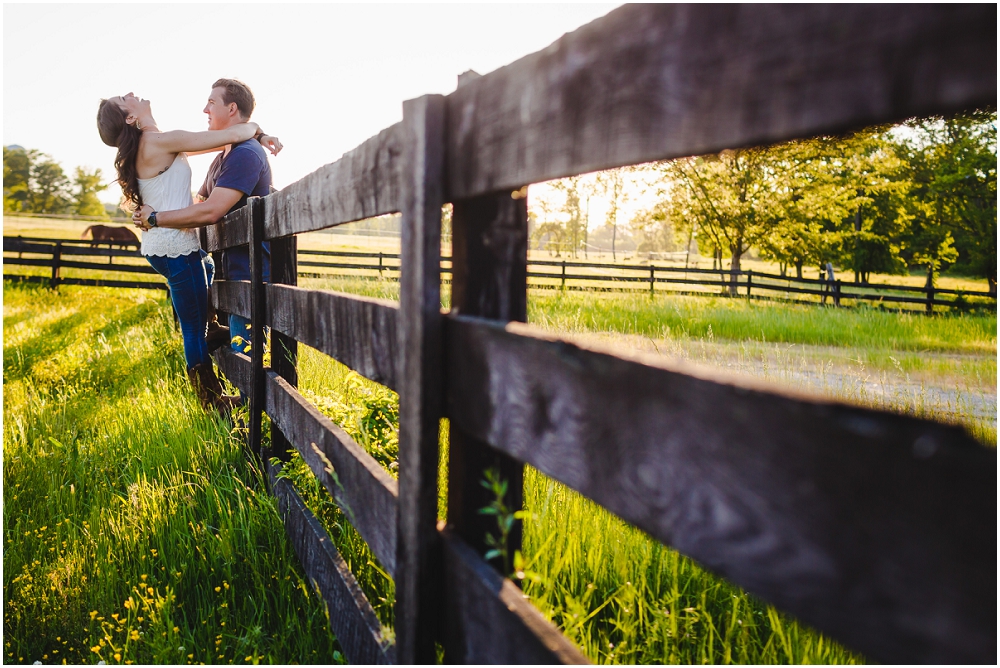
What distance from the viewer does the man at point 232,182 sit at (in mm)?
4277

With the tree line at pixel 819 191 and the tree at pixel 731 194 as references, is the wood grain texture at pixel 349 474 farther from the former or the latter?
the tree at pixel 731 194

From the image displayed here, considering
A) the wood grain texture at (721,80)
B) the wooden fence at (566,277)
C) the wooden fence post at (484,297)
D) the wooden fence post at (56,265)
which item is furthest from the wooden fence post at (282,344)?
the wooden fence post at (56,265)

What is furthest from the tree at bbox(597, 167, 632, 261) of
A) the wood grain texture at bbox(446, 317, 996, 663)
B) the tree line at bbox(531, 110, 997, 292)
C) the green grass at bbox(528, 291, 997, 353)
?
the wood grain texture at bbox(446, 317, 996, 663)

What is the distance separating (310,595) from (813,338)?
9617mm

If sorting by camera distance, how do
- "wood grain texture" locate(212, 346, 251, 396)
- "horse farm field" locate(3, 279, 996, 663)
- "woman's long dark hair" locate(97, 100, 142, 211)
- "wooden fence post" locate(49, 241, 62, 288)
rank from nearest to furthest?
"horse farm field" locate(3, 279, 996, 663) < "wood grain texture" locate(212, 346, 251, 396) < "woman's long dark hair" locate(97, 100, 142, 211) < "wooden fence post" locate(49, 241, 62, 288)

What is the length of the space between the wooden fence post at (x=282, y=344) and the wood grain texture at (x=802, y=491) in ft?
8.59

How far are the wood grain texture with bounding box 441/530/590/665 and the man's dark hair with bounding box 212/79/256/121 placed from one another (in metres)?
4.16

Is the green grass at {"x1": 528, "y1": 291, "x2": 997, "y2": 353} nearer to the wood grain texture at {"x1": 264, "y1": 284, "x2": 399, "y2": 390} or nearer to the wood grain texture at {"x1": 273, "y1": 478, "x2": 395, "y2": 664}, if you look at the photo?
the wood grain texture at {"x1": 264, "y1": 284, "x2": 399, "y2": 390}

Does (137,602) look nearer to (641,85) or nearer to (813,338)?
(641,85)

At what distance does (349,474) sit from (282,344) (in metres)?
1.53

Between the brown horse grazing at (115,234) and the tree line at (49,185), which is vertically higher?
the tree line at (49,185)

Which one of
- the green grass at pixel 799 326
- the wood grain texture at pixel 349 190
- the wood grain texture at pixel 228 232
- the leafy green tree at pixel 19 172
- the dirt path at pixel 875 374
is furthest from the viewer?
the leafy green tree at pixel 19 172

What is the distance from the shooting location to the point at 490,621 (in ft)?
4.24

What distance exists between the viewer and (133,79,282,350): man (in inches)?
168
